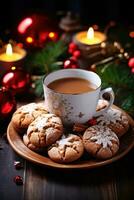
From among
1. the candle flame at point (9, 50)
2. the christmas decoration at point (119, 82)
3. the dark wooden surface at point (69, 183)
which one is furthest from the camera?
the candle flame at point (9, 50)

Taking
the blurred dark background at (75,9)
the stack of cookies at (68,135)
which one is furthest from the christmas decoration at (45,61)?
the blurred dark background at (75,9)

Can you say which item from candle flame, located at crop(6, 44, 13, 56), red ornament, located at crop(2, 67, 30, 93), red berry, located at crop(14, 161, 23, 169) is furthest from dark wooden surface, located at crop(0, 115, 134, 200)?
candle flame, located at crop(6, 44, 13, 56)

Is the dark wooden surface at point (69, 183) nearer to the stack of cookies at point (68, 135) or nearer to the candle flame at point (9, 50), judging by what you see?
the stack of cookies at point (68, 135)

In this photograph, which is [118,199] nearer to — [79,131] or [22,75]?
[79,131]

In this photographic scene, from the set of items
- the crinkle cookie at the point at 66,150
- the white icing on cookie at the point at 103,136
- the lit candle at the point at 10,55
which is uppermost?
the lit candle at the point at 10,55

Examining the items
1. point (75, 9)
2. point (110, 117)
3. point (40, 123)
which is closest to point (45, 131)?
point (40, 123)

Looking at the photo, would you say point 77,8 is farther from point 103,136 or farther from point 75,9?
point 103,136

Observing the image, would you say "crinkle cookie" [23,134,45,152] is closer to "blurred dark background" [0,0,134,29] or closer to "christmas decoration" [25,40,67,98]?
"christmas decoration" [25,40,67,98]
